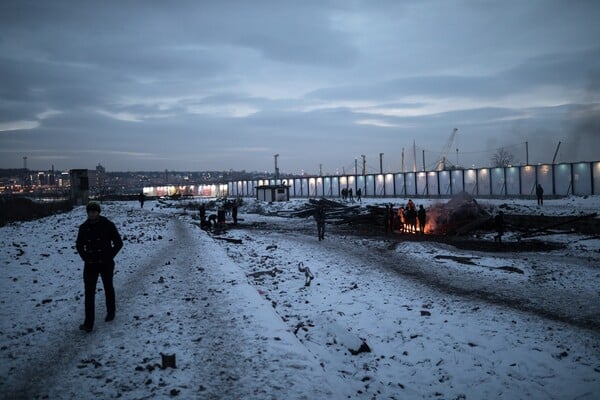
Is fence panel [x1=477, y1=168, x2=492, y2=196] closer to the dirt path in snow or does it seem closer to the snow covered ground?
the snow covered ground

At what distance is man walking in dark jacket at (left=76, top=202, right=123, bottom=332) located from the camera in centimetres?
651

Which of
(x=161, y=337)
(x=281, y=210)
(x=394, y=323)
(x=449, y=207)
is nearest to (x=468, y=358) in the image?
(x=394, y=323)

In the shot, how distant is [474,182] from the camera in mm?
49531

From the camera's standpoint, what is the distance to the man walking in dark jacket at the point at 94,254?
6.51 m

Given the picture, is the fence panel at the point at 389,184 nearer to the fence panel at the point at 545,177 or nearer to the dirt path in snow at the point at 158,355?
the fence panel at the point at 545,177

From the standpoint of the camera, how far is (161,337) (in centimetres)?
625

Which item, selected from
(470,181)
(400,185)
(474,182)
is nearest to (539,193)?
(474,182)

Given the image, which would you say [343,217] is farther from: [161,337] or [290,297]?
[161,337]

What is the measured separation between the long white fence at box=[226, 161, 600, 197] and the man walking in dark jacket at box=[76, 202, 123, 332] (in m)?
46.0

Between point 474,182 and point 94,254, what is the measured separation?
164 ft

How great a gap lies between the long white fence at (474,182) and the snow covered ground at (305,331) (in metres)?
32.6

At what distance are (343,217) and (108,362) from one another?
27381 millimetres

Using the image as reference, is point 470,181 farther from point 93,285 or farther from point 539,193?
point 93,285

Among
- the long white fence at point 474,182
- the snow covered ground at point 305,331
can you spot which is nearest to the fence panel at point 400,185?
the long white fence at point 474,182
